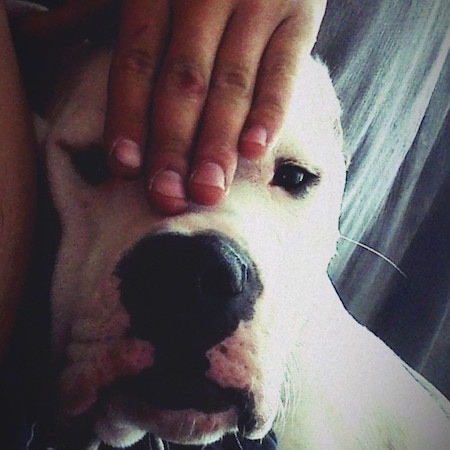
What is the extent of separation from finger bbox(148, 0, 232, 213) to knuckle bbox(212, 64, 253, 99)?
0.01 metres

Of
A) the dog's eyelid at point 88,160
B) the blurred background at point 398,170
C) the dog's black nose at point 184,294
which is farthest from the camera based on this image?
the blurred background at point 398,170

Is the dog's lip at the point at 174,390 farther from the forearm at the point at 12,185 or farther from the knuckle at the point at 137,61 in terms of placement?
the knuckle at the point at 137,61

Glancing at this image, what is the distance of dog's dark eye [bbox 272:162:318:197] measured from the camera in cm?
83

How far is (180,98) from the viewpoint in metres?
0.66

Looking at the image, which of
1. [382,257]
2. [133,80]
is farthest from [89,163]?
[382,257]

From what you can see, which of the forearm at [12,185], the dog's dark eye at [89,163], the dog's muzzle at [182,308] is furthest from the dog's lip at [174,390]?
the dog's dark eye at [89,163]

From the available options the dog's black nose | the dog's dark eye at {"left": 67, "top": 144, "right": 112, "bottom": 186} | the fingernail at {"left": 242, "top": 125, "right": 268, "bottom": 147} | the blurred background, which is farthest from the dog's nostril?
the blurred background

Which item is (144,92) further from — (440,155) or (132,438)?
(440,155)

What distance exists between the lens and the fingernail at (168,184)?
25.2 inches

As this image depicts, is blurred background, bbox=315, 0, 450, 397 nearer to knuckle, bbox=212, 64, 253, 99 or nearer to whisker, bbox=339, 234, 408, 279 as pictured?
whisker, bbox=339, 234, 408, 279

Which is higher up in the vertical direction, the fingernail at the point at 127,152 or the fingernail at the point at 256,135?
the fingernail at the point at 256,135

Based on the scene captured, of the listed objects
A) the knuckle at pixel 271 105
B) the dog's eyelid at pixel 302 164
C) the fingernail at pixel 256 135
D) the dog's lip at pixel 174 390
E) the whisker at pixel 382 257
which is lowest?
the dog's lip at pixel 174 390

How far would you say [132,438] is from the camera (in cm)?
70

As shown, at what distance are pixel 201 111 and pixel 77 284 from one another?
200mm
